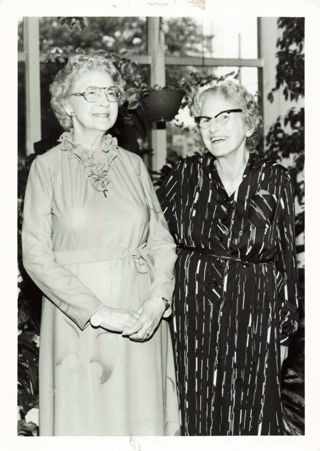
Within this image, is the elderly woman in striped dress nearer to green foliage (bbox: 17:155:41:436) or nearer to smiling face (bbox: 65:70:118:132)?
smiling face (bbox: 65:70:118:132)

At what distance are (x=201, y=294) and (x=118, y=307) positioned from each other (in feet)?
1.15

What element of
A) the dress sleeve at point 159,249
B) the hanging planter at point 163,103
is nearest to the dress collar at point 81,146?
the dress sleeve at point 159,249

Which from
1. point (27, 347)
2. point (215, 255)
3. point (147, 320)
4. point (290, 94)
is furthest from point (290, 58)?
point (27, 347)

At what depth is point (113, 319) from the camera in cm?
233

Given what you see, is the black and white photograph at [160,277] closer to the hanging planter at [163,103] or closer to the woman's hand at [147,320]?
the woman's hand at [147,320]

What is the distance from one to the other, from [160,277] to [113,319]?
0.23m

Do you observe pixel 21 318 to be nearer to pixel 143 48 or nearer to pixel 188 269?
pixel 188 269

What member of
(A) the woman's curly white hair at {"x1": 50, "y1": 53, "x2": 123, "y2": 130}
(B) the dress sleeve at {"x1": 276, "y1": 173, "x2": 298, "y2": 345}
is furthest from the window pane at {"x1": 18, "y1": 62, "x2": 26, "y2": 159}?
(B) the dress sleeve at {"x1": 276, "y1": 173, "x2": 298, "y2": 345}

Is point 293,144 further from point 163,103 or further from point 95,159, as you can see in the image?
point 95,159

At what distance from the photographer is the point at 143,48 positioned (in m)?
3.48

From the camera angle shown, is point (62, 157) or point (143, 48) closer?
point (62, 157)

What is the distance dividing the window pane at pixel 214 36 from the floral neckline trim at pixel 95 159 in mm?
693
